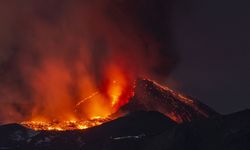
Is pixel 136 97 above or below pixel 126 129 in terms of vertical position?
above

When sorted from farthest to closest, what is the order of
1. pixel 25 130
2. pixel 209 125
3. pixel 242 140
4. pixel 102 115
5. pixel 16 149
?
1. pixel 102 115
2. pixel 25 130
3. pixel 16 149
4. pixel 209 125
5. pixel 242 140

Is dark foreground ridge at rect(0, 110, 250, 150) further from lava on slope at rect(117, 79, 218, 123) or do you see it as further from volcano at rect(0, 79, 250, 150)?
lava on slope at rect(117, 79, 218, 123)

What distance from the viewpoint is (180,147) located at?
13150cm

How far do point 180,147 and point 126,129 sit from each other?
89.8 feet

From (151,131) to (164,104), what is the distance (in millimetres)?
32456

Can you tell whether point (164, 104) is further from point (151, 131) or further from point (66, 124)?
point (151, 131)

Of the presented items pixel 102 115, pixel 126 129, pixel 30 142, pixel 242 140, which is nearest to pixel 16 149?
pixel 30 142

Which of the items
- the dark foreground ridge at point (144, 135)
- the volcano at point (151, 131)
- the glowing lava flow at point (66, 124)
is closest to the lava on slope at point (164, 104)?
the volcano at point (151, 131)

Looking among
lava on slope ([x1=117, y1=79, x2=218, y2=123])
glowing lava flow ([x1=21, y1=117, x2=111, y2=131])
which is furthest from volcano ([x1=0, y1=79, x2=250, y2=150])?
glowing lava flow ([x1=21, y1=117, x2=111, y2=131])

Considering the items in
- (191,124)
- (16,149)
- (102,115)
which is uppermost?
(102,115)

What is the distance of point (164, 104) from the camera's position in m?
189

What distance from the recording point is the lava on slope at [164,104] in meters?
183

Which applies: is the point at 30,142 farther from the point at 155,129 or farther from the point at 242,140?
the point at 242,140

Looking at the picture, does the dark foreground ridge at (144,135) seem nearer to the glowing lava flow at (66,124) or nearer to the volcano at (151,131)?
the volcano at (151,131)
